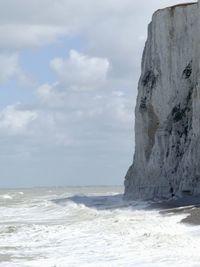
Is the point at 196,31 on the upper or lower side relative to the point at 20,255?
upper

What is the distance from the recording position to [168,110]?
136 ft

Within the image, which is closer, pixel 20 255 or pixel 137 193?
pixel 20 255

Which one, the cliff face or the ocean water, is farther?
the cliff face

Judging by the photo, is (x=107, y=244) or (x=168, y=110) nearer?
(x=107, y=244)

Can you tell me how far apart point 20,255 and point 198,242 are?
4345 mm

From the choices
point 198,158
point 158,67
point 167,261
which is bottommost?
point 167,261

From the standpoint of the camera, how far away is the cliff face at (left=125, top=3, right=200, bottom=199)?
36.4 meters

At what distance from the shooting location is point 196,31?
3962cm

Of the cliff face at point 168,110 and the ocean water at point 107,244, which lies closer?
the ocean water at point 107,244

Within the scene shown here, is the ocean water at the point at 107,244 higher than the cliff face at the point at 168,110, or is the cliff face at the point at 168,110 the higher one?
the cliff face at the point at 168,110

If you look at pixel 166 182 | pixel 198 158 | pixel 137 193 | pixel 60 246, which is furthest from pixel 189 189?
pixel 60 246

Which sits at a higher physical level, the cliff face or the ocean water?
the cliff face

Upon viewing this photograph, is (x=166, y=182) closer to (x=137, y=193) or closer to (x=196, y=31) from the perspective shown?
(x=137, y=193)

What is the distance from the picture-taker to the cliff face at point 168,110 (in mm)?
36406
